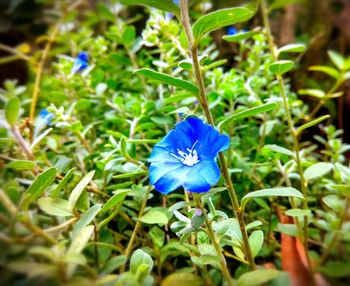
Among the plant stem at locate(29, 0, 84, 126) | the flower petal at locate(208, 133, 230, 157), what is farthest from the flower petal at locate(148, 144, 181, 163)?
the plant stem at locate(29, 0, 84, 126)

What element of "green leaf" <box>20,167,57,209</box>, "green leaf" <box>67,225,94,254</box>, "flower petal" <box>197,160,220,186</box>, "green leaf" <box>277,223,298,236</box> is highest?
"green leaf" <box>20,167,57,209</box>

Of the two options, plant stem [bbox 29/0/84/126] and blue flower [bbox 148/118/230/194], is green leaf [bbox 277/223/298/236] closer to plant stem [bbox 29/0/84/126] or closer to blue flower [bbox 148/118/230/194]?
blue flower [bbox 148/118/230/194]

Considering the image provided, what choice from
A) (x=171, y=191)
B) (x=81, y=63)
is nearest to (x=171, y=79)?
(x=171, y=191)

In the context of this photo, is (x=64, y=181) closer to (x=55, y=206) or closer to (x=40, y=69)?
(x=55, y=206)

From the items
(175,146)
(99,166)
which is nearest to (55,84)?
(99,166)

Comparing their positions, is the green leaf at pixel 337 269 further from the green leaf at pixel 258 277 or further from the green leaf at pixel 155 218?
the green leaf at pixel 155 218

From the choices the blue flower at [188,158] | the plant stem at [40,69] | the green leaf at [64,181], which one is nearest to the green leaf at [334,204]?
the blue flower at [188,158]

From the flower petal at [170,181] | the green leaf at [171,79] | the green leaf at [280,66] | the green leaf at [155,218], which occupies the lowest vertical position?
the green leaf at [155,218]
